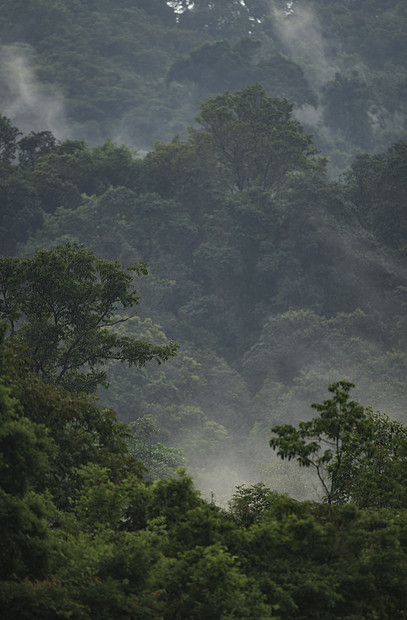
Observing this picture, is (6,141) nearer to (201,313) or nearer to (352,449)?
(201,313)

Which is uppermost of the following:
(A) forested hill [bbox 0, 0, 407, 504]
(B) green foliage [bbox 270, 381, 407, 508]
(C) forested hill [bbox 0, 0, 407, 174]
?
(C) forested hill [bbox 0, 0, 407, 174]

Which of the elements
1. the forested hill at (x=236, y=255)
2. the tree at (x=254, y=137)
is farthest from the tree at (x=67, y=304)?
the tree at (x=254, y=137)

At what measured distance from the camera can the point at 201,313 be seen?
146 feet

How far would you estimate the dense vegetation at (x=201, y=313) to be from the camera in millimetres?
8438

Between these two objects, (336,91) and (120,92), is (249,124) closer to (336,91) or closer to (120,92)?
(336,91)

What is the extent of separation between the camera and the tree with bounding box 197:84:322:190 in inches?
1861

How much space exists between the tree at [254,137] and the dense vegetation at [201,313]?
17 centimetres

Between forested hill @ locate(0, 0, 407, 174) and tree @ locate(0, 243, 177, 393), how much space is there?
6017 cm

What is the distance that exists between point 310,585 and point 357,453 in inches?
170

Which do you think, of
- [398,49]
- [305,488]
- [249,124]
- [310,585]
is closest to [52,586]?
[310,585]

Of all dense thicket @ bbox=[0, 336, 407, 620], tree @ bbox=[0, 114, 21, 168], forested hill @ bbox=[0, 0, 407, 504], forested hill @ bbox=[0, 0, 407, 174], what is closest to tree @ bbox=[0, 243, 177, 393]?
dense thicket @ bbox=[0, 336, 407, 620]

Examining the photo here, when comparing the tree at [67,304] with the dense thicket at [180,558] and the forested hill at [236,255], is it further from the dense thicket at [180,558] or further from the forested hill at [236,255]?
the forested hill at [236,255]

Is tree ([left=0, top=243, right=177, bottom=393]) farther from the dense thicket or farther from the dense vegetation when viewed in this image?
the dense thicket

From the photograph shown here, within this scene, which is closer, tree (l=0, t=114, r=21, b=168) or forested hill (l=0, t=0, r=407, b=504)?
forested hill (l=0, t=0, r=407, b=504)
